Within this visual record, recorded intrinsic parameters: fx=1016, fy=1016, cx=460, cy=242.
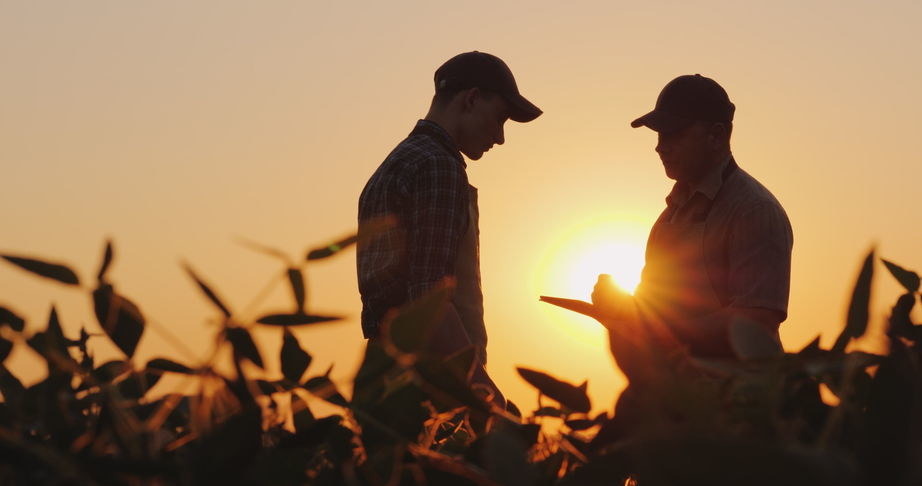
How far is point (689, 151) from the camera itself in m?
5.03

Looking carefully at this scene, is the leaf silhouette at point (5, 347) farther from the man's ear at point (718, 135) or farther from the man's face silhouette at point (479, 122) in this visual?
the man's ear at point (718, 135)

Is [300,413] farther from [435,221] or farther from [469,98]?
[469,98]

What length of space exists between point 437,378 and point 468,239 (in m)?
3.75

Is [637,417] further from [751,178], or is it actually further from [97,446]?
[751,178]

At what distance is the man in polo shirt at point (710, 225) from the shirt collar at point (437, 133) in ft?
3.48

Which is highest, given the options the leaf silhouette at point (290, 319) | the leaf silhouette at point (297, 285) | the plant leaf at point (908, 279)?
the plant leaf at point (908, 279)

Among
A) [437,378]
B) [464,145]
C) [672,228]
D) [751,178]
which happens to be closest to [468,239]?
[464,145]

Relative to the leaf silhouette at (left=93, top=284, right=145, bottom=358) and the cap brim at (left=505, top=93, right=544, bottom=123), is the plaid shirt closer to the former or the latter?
the cap brim at (left=505, top=93, right=544, bottom=123)

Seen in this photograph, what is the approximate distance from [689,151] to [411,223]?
1592mm

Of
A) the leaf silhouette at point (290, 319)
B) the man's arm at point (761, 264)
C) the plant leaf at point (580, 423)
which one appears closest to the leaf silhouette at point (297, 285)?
the leaf silhouette at point (290, 319)

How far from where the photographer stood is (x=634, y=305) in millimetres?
736

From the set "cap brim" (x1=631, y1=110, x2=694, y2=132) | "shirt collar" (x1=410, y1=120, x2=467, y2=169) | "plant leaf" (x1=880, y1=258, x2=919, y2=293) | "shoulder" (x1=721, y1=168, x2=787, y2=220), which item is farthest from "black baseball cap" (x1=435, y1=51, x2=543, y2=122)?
"plant leaf" (x1=880, y1=258, x2=919, y2=293)

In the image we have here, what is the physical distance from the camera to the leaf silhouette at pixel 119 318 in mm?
795

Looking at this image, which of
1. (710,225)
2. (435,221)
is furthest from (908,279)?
(710,225)
